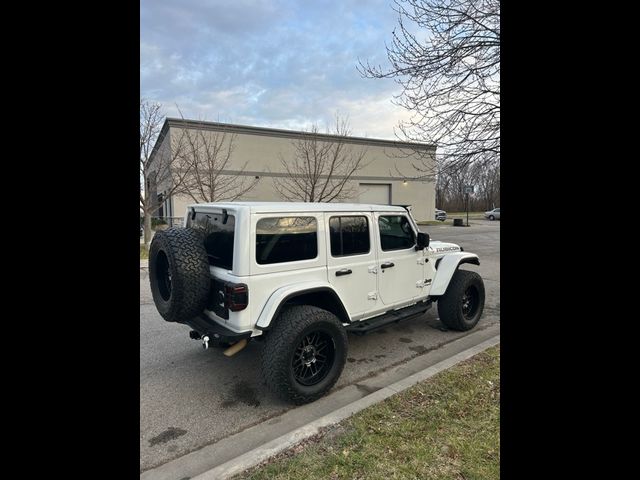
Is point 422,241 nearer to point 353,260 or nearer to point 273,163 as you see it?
point 353,260

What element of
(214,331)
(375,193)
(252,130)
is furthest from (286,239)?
(375,193)

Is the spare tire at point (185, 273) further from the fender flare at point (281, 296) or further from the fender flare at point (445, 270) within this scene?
the fender flare at point (445, 270)

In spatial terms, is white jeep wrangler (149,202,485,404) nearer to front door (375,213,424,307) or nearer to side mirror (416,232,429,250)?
front door (375,213,424,307)

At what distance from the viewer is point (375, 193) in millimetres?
29828

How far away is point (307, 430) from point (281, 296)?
45.6 inches

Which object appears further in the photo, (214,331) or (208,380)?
(208,380)

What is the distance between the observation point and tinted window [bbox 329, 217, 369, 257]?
4070 mm

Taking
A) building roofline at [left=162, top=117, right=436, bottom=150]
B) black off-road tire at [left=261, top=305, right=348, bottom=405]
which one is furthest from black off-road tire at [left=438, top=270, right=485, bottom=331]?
building roofline at [left=162, top=117, right=436, bottom=150]

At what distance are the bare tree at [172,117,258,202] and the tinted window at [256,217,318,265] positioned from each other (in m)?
11.0

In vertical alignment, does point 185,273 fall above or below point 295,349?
above

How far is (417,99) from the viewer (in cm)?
481
